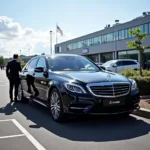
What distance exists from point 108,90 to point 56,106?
1343 mm

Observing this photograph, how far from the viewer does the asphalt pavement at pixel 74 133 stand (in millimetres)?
4781

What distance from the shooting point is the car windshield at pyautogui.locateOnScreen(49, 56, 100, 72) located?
297 inches

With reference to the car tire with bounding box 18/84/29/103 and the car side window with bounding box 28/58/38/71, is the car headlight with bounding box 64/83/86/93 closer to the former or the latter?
the car side window with bounding box 28/58/38/71

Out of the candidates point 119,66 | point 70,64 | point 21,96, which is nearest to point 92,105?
point 70,64

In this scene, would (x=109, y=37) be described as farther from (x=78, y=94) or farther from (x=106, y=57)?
(x=78, y=94)

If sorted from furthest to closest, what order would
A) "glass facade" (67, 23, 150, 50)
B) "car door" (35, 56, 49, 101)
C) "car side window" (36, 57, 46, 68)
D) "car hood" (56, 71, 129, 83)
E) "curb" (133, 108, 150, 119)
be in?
"glass facade" (67, 23, 150, 50) < "car side window" (36, 57, 46, 68) < "car door" (35, 56, 49, 101) < "curb" (133, 108, 150, 119) < "car hood" (56, 71, 129, 83)

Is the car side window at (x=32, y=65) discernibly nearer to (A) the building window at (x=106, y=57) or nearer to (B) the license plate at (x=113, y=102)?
(B) the license plate at (x=113, y=102)

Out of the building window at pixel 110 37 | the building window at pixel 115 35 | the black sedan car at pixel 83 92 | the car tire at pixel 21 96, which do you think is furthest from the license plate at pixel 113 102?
the building window at pixel 110 37

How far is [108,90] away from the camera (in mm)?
6117

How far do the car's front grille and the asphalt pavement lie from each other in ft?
2.32

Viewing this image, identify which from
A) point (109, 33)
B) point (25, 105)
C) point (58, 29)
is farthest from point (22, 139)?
point (109, 33)

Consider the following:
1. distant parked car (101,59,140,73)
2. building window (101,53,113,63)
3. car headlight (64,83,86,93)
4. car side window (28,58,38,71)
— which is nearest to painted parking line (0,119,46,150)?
car headlight (64,83,86,93)

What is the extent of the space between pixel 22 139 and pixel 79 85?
1.71 metres

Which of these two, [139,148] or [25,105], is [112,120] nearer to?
[139,148]
